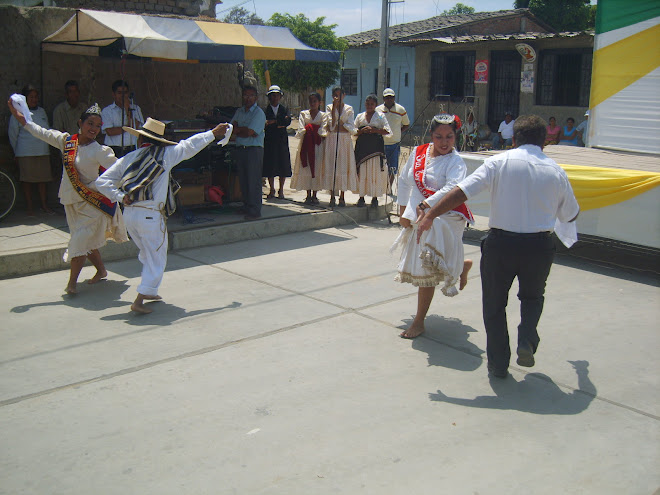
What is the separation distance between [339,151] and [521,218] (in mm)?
6062

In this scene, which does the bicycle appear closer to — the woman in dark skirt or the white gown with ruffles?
the woman in dark skirt

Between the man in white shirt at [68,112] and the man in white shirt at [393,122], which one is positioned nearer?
the man in white shirt at [68,112]

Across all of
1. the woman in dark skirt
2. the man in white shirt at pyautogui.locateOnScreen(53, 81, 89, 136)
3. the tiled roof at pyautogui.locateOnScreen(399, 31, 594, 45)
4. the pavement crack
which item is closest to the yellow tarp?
the pavement crack

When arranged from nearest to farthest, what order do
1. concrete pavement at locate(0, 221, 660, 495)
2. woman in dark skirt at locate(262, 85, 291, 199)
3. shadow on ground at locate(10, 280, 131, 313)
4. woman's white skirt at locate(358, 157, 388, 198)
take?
concrete pavement at locate(0, 221, 660, 495)
shadow on ground at locate(10, 280, 131, 313)
woman's white skirt at locate(358, 157, 388, 198)
woman in dark skirt at locate(262, 85, 291, 199)

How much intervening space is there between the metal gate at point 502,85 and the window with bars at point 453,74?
0.91 metres

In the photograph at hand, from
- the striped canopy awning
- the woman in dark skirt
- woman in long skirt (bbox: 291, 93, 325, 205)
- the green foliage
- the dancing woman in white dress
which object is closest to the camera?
the dancing woman in white dress

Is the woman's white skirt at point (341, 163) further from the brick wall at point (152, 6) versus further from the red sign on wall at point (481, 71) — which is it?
the red sign on wall at point (481, 71)

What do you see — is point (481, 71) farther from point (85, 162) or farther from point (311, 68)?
point (85, 162)

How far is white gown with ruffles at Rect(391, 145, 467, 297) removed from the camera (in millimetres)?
4918

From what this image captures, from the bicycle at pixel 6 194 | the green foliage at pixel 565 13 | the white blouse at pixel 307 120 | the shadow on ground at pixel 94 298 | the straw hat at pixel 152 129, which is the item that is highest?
the green foliage at pixel 565 13

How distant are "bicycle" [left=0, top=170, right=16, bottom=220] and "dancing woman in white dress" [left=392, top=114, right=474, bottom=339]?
5.57 meters

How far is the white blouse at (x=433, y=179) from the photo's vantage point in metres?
4.80

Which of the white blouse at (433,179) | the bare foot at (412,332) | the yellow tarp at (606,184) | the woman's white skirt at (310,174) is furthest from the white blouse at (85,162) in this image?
the yellow tarp at (606,184)

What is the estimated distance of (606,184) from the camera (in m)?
7.10
